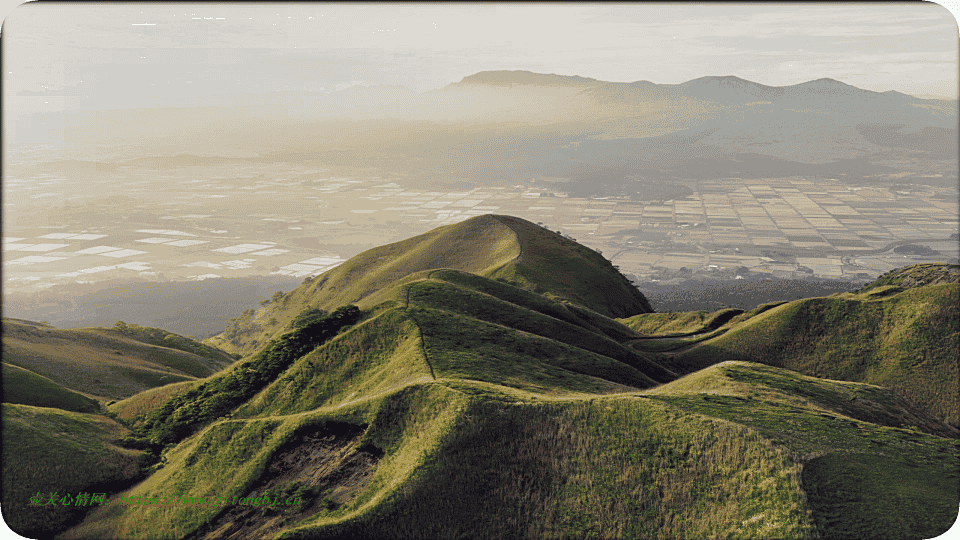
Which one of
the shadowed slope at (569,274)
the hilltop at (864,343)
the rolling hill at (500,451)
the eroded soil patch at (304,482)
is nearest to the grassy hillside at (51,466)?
the rolling hill at (500,451)

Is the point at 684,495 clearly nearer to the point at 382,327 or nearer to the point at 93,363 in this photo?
the point at 382,327

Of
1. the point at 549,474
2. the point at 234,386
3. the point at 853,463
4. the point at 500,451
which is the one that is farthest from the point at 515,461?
the point at 234,386

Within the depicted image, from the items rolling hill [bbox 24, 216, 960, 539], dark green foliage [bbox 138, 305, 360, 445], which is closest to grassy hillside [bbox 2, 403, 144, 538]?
rolling hill [bbox 24, 216, 960, 539]

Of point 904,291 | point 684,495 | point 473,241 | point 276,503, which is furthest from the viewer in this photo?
point 473,241

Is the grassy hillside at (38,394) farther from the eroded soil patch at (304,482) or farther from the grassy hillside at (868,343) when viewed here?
the grassy hillside at (868,343)

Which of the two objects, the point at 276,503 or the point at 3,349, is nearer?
the point at 276,503

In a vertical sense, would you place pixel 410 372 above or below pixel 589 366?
above

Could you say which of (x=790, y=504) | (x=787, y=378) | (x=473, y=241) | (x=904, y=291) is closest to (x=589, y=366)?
(x=787, y=378)
